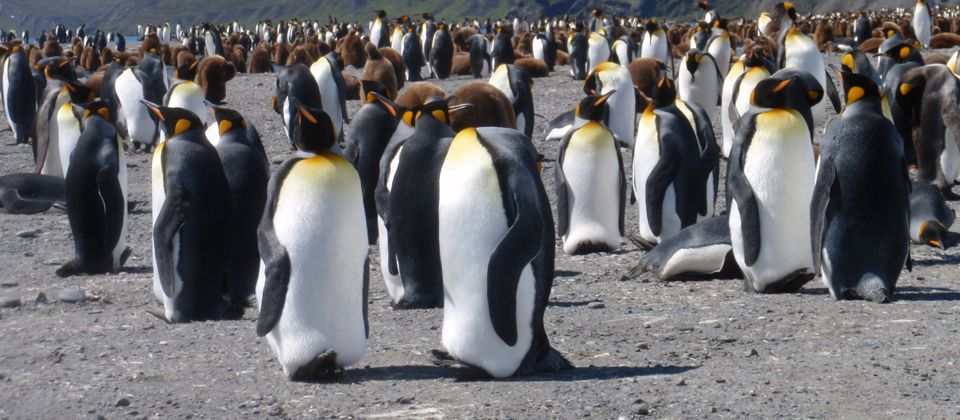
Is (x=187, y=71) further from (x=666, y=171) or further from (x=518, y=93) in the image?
(x=666, y=171)

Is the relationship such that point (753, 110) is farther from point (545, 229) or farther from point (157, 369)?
point (157, 369)

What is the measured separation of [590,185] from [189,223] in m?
3.29

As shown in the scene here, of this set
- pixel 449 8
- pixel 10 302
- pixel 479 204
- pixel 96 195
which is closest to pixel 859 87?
pixel 479 204

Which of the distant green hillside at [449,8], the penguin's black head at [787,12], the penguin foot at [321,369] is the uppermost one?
the penguin's black head at [787,12]

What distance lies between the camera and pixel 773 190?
6.93m

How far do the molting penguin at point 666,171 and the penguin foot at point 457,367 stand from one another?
3778mm

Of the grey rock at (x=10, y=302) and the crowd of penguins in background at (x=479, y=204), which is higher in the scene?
the crowd of penguins in background at (x=479, y=204)

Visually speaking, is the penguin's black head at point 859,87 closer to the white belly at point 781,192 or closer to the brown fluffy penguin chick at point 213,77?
the white belly at point 781,192

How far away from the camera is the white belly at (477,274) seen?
499cm

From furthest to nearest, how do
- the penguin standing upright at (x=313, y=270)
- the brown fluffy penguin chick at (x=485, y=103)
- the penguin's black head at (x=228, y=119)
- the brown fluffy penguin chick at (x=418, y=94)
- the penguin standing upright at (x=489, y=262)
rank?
the brown fluffy penguin chick at (x=485, y=103) < the brown fluffy penguin chick at (x=418, y=94) < the penguin's black head at (x=228, y=119) < the penguin standing upright at (x=313, y=270) < the penguin standing upright at (x=489, y=262)

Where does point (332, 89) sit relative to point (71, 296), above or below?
above

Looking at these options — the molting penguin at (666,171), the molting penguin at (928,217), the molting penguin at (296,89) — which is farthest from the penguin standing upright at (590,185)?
the molting penguin at (296,89)

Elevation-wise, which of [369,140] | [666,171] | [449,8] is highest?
[369,140]

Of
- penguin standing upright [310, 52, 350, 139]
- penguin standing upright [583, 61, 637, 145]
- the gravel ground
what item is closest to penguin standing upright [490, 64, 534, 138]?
penguin standing upright [583, 61, 637, 145]
